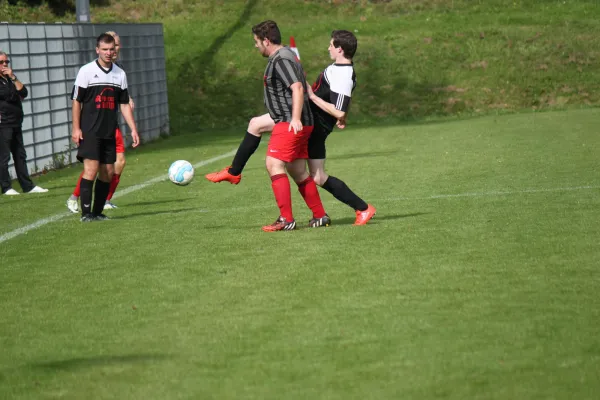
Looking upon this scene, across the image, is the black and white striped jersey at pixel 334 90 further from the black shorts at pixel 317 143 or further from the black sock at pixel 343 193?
the black sock at pixel 343 193

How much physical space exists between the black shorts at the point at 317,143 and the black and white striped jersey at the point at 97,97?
235 centimetres

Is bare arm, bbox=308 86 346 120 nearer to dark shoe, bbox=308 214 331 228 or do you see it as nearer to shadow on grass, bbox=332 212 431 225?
dark shoe, bbox=308 214 331 228

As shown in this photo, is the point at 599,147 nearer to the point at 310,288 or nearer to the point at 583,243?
the point at 583,243

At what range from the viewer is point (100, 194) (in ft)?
37.1

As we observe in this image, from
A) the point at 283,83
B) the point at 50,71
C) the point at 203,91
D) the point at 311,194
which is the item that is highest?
the point at 283,83

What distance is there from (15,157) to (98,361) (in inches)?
415

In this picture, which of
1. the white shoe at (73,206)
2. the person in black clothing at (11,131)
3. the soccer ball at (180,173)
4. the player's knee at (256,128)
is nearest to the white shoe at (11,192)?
the person in black clothing at (11,131)

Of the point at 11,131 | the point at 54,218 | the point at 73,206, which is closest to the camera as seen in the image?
the point at 54,218

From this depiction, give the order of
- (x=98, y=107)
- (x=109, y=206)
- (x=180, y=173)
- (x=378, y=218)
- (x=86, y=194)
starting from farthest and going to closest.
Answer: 1. (x=109, y=206)
2. (x=86, y=194)
3. (x=98, y=107)
4. (x=180, y=173)
5. (x=378, y=218)

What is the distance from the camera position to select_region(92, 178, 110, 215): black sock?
11.3 meters

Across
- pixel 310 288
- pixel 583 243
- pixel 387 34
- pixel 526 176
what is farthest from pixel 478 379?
pixel 387 34

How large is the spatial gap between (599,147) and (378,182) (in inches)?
197

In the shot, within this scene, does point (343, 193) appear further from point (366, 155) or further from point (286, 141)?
point (366, 155)

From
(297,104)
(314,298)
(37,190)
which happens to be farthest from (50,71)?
(314,298)
